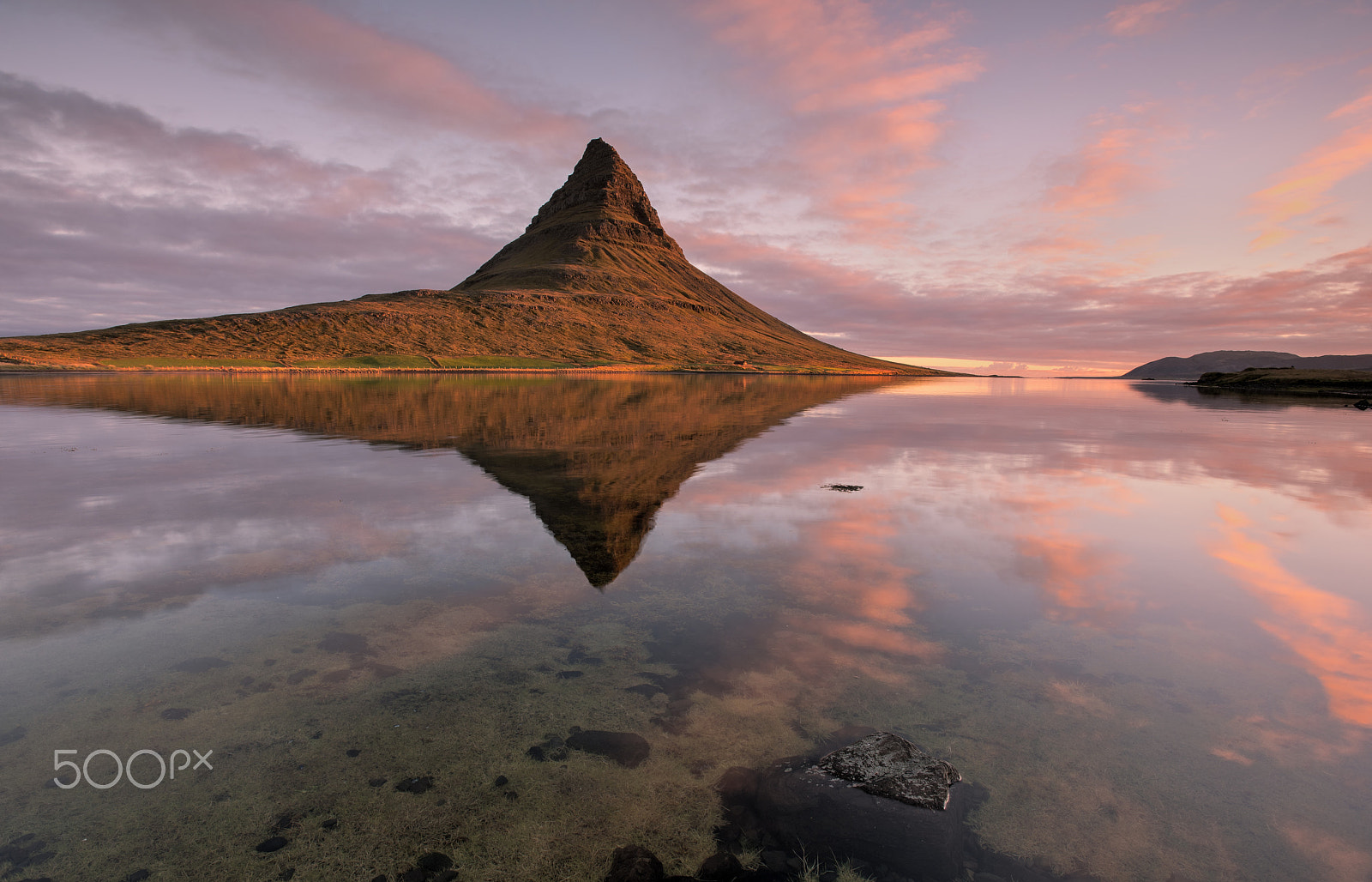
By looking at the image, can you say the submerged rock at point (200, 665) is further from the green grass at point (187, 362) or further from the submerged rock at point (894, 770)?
the green grass at point (187, 362)

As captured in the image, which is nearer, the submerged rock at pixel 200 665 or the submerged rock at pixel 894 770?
the submerged rock at pixel 894 770

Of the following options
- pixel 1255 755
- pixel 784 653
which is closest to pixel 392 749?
pixel 784 653

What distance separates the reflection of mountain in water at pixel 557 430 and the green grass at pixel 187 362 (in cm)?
9092

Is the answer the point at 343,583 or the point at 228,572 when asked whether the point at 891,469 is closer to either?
the point at 343,583

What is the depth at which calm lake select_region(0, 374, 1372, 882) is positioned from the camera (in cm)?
A: 437

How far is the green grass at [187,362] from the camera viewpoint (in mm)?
131000

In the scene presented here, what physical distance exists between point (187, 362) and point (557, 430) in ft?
505

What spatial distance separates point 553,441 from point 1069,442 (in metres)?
22.0

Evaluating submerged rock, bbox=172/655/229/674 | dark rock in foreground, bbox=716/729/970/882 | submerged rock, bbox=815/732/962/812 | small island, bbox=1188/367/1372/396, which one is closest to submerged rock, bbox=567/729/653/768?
dark rock in foreground, bbox=716/729/970/882

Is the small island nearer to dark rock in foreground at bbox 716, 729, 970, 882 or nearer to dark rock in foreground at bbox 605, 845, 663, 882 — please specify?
dark rock in foreground at bbox 716, 729, 970, 882

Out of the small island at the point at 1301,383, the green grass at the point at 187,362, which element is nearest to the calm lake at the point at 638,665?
the small island at the point at 1301,383

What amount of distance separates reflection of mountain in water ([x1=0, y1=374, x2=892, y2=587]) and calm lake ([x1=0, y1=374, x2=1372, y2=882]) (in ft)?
0.81

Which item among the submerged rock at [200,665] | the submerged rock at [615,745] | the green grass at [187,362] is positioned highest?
the green grass at [187,362]

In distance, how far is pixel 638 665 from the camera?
669 centimetres
